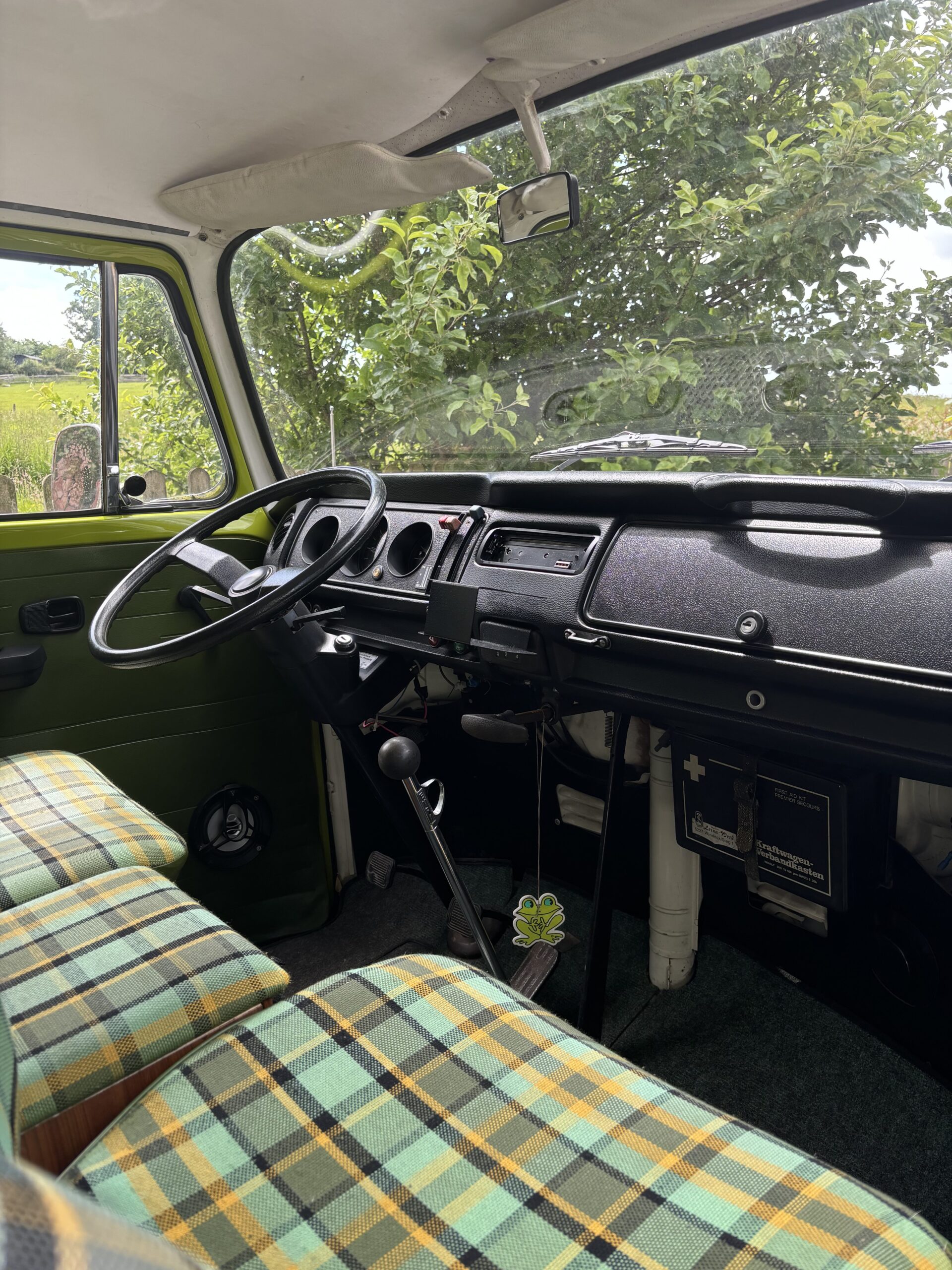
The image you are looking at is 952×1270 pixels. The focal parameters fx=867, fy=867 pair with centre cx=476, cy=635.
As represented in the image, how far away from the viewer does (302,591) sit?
157 cm

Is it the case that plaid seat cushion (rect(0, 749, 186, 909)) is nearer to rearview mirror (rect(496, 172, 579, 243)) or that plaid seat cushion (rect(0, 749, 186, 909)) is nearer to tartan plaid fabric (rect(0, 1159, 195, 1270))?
tartan plaid fabric (rect(0, 1159, 195, 1270))

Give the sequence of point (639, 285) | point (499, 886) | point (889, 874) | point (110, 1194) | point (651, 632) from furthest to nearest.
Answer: point (499, 886) → point (639, 285) → point (889, 874) → point (651, 632) → point (110, 1194)

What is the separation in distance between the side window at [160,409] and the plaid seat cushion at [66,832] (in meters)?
0.95

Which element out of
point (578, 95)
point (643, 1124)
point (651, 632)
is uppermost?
point (578, 95)

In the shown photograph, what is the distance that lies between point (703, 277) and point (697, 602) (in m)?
0.71

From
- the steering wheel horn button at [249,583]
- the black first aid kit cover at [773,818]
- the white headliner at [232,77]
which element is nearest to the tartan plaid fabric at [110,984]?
the steering wheel horn button at [249,583]

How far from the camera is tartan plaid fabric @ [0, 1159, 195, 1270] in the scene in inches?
9.7

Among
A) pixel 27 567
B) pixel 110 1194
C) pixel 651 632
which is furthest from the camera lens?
pixel 27 567

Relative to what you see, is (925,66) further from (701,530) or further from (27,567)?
(27,567)

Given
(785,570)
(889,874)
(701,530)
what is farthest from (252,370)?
(889,874)

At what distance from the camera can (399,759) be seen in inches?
67.5

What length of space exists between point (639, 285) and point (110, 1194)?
1758mm

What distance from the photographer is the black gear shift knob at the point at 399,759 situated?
171 cm

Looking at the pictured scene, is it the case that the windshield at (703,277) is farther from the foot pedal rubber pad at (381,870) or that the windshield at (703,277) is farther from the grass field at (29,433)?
the foot pedal rubber pad at (381,870)
